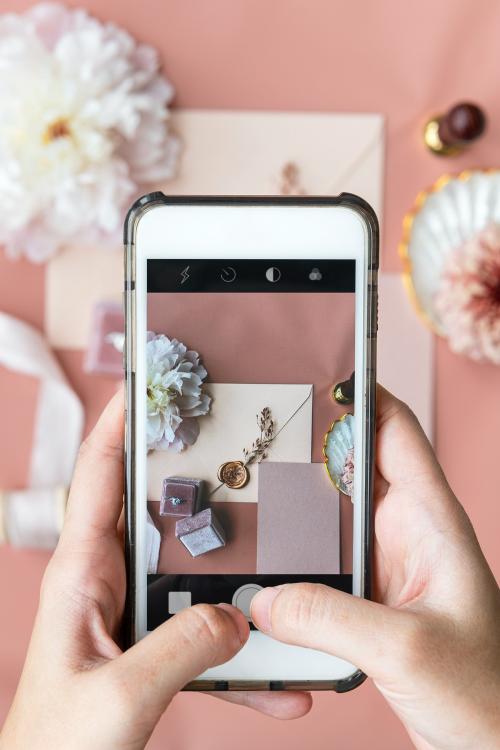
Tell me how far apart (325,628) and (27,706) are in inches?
4.6

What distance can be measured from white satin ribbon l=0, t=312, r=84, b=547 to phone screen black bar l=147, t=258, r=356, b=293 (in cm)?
22

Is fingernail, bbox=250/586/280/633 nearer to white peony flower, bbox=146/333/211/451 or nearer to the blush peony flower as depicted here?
white peony flower, bbox=146/333/211/451

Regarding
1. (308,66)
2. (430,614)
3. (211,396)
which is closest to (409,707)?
(430,614)

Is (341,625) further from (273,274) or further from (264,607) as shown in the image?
(273,274)

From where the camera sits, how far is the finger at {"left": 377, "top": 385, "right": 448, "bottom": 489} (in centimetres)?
31

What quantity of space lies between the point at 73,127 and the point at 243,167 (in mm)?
116

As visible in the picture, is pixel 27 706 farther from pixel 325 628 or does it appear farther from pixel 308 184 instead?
pixel 308 184

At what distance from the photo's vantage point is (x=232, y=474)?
0.99 feet

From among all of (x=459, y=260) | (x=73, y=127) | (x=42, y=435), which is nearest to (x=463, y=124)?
(x=459, y=260)

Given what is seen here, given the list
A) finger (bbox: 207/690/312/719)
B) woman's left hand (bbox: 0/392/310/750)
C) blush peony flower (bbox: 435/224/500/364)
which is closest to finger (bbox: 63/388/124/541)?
woman's left hand (bbox: 0/392/310/750)

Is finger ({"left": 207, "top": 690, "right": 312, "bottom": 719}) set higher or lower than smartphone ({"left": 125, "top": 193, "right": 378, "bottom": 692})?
lower

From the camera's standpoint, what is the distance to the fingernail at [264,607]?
28 cm

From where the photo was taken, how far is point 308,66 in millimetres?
502

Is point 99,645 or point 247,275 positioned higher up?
point 247,275
